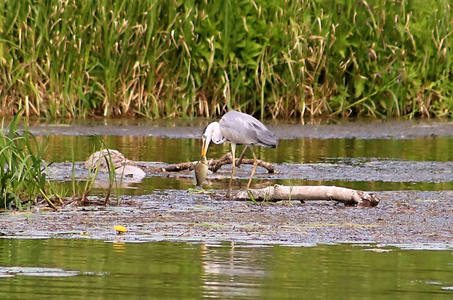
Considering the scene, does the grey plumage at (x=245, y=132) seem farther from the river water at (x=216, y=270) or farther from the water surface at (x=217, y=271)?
the water surface at (x=217, y=271)

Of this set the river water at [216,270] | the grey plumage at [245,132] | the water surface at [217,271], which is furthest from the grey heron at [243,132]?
the water surface at [217,271]

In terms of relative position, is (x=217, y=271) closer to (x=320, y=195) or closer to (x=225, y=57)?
(x=320, y=195)

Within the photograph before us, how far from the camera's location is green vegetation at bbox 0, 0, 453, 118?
14703 millimetres

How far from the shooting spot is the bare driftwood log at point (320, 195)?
7.52 m

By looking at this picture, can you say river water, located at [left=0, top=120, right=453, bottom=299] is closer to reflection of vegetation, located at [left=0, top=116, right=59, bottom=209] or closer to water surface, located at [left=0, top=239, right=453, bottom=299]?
water surface, located at [left=0, top=239, right=453, bottom=299]

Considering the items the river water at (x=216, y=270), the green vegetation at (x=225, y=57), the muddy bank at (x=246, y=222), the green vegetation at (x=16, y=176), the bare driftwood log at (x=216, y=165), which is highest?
the green vegetation at (x=225, y=57)

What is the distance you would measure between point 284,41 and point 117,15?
7.67ft

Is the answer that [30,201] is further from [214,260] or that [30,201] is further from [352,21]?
[352,21]

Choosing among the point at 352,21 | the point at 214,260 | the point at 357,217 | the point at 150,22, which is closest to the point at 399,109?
the point at 352,21

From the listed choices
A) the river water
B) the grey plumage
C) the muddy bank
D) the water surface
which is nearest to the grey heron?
the grey plumage

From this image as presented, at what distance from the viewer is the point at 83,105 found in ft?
49.3

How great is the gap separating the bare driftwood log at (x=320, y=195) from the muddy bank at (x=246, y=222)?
66mm

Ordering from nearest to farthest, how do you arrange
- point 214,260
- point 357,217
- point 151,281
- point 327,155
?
point 151,281 → point 214,260 → point 357,217 → point 327,155

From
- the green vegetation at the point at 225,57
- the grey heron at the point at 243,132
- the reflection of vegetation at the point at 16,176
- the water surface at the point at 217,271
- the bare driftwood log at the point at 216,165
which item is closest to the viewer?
the water surface at the point at 217,271
